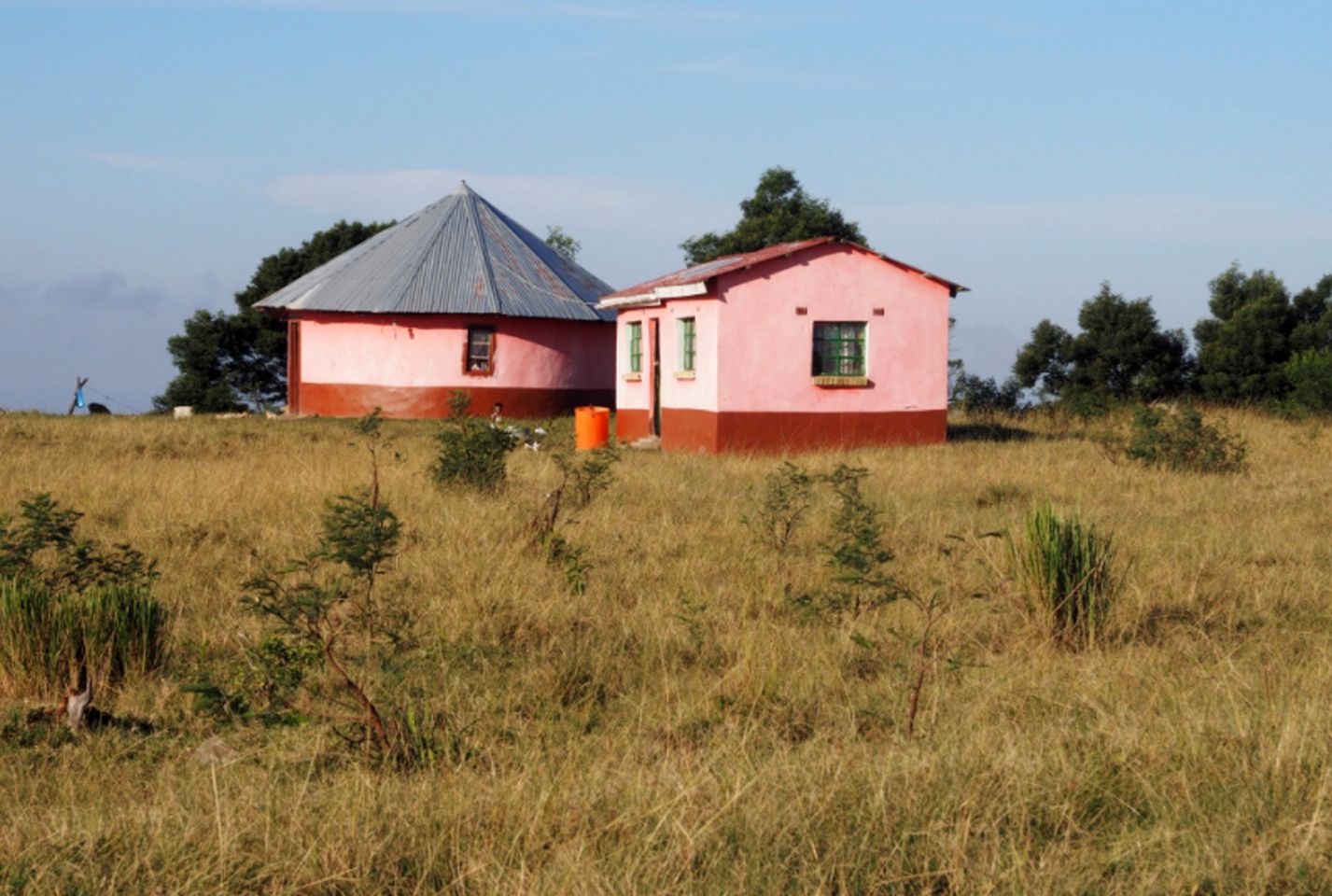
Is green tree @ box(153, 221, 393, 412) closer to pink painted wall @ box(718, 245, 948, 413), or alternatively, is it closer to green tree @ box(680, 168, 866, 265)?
green tree @ box(680, 168, 866, 265)

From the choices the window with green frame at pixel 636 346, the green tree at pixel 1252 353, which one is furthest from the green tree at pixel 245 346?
the green tree at pixel 1252 353

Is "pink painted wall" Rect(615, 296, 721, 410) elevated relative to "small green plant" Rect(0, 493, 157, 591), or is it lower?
elevated

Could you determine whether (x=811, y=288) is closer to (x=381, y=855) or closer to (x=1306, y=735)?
(x=1306, y=735)

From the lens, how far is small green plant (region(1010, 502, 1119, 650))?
7.09 meters

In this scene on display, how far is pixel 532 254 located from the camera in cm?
3222

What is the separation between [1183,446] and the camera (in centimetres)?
1655

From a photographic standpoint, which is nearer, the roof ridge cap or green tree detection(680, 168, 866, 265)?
the roof ridge cap

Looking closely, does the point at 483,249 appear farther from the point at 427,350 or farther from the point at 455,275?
the point at 427,350

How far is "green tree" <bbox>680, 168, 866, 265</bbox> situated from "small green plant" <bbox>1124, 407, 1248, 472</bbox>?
75.2 feet

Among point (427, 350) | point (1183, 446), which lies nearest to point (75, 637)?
point (1183, 446)

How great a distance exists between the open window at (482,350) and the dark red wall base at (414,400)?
520 millimetres

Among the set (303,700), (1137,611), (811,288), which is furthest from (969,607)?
(811,288)

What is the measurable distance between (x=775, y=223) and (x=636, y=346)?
1654cm

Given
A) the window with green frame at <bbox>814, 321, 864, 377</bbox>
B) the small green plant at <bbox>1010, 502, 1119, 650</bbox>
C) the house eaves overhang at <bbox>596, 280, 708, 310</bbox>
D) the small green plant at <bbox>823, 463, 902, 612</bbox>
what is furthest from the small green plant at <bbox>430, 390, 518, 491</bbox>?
the window with green frame at <bbox>814, 321, 864, 377</bbox>
